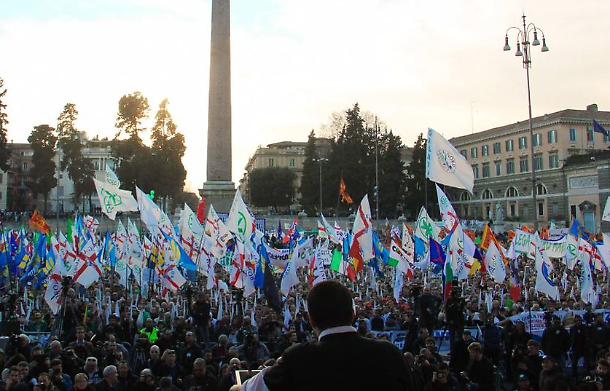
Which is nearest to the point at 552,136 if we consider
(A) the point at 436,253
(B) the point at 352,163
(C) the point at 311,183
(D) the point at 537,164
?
(D) the point at 537,164

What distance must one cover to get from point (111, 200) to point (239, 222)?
3.60 metres

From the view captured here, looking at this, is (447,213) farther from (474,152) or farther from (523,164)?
(474,152)

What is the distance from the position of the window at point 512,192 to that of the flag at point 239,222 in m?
61.3

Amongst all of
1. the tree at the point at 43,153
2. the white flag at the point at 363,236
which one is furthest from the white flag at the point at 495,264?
the tree at the point at 43,153

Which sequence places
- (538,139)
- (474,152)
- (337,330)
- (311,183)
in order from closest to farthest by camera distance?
(337,330) → (538,139) → (311,183) → (474,152)

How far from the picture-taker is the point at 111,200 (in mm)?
17812

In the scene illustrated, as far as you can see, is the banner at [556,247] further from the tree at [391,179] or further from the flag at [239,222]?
the tree at [391,179]

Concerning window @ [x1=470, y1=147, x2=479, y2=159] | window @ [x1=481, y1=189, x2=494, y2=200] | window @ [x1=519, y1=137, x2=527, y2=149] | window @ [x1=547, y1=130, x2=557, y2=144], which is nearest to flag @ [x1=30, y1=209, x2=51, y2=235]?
window @ [x1=547, y1=130, x2=557, y2=144]

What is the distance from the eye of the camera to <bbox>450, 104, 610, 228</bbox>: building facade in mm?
65325

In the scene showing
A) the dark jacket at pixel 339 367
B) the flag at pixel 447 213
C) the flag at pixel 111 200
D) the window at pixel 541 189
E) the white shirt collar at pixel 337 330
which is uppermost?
the window at pixel 541 189

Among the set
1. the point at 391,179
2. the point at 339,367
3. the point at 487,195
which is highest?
the point at 391,179

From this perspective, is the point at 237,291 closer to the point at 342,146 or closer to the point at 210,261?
the point at 210,261

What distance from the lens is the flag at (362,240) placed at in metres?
17.1

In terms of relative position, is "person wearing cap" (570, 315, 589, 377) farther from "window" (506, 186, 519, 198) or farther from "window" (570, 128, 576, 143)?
"window" (506, 186, 519, 198)
